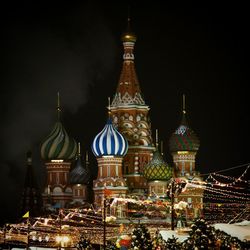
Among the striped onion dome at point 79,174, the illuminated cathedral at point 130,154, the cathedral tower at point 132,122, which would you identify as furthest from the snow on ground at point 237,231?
the striped onion dome at point 79,174

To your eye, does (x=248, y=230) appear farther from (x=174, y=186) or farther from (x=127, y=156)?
(x=127, y=156)

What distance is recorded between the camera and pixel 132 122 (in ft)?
219

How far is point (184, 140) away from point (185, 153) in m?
1.09

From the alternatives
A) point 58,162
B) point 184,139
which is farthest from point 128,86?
point 58,162

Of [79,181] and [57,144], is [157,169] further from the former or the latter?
[57,144]

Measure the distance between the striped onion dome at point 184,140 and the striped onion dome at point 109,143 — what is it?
149 inches

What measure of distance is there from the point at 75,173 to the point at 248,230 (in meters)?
37.1

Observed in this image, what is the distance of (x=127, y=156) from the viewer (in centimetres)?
6669

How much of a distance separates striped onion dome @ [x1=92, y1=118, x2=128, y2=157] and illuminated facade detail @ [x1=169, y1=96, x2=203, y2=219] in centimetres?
394

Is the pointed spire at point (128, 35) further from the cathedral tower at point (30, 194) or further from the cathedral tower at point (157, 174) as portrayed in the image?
the cathedral tower at point (30, 194)

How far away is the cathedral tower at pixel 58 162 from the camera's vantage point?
66.1 meters

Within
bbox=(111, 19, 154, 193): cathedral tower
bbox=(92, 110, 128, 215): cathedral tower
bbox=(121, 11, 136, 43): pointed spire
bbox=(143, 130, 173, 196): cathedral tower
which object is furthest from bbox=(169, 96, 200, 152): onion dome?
bbox=(121, 11, 136, 43): pointed spire

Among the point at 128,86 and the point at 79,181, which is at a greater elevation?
the point at 128,86

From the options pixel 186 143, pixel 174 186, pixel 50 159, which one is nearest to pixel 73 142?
pixel 50 159
